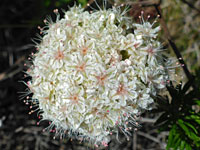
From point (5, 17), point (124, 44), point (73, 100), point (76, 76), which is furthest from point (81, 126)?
point (5, 17)

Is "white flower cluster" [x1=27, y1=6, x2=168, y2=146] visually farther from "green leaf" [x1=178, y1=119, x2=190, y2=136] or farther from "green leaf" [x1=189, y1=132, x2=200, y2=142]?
"green leaf" [x1=189, y1=132, x2=200, y2=142]

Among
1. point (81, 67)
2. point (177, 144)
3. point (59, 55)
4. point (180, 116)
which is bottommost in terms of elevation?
point (177, 144)

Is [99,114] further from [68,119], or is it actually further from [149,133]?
[149,133]

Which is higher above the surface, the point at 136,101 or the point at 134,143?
the point at 136,101

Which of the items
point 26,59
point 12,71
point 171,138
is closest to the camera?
point 171,138

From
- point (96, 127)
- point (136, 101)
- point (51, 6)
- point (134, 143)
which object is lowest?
point (134, 143)

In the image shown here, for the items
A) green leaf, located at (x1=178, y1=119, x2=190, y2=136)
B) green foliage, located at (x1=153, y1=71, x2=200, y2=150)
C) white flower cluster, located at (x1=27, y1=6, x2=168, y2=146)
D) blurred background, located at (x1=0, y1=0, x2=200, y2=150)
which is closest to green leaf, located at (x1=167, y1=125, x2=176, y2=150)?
green foliage, located at (x1=153, y1=71, x2=200, y2=150)

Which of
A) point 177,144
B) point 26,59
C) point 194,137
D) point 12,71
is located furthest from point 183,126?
point 12,71

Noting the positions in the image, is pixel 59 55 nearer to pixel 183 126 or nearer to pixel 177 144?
pixel 183 126
